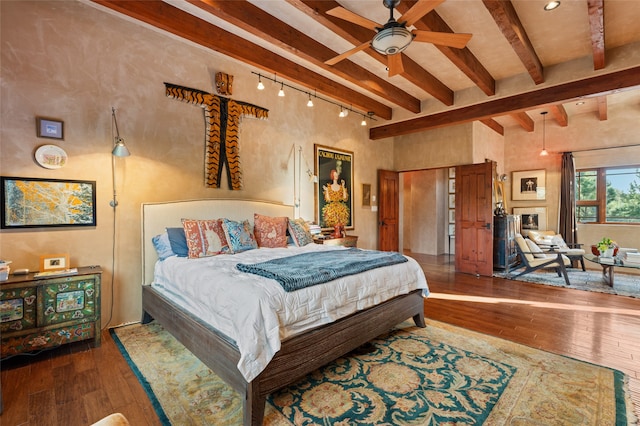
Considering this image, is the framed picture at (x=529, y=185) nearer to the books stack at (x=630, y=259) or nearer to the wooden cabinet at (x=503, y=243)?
the wooden cabinet at (x=503, y=243)

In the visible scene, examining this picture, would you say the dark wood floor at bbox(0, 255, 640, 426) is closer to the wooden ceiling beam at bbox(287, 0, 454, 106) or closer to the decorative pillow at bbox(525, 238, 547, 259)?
the decorative pillow at bbox(525, 238, 547, 259)

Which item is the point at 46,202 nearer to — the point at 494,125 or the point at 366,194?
the point at 366,194

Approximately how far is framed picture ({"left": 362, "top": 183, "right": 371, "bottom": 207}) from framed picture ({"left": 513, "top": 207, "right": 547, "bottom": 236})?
382 centimetres

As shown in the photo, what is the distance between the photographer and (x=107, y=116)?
3.01m

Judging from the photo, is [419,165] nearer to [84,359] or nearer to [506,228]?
[506,228]

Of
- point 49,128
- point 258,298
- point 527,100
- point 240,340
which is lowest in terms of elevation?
point 240,340

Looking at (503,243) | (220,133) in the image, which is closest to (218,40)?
(220,133)

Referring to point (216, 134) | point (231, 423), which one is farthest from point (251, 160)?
point (231, 423)

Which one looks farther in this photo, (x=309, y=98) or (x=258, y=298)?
(x=309, y=98)

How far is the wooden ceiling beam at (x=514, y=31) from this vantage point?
2656mm

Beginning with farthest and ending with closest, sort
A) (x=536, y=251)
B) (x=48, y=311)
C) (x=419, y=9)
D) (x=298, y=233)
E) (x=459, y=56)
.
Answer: (x=536, y=251)
(x=298, y=233)
(x=459, y=56)
(x=48, y=311)
(x=419, y=9)

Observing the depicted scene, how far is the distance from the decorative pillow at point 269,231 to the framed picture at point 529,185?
6146 millimetres

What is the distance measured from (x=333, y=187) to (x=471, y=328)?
315 cm

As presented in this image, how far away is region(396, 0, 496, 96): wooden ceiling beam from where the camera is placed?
2.84 m
